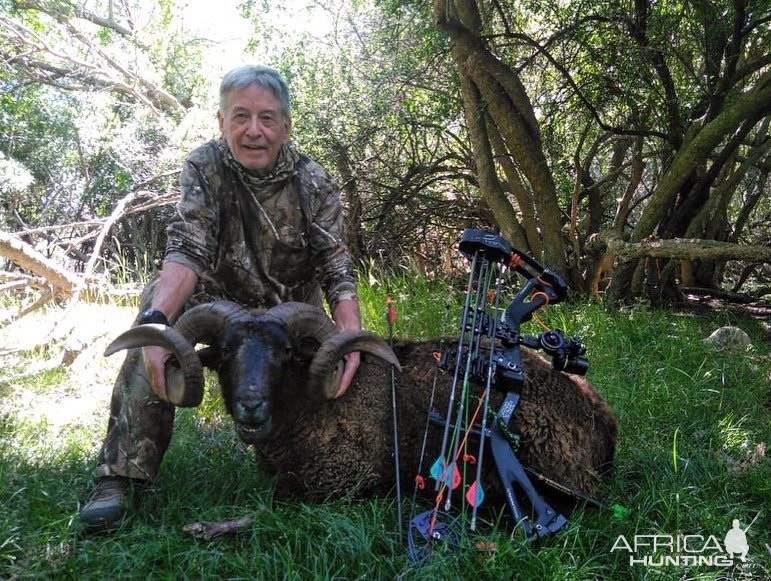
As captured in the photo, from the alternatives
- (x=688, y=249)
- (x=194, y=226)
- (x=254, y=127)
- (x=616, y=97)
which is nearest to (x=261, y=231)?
(x=194, y=226)

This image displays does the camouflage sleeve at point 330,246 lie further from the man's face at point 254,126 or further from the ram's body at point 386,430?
the ram's body at point 386,430

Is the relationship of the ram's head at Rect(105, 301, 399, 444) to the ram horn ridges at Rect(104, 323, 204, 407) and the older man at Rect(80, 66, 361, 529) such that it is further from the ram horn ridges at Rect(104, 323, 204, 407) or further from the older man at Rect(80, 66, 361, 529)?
the older man at Rect(80, 66, 361, 529)

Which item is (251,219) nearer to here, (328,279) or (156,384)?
(328,279)

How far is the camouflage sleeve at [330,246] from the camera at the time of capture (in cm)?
404

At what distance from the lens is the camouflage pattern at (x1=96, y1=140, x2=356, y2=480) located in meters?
3.90

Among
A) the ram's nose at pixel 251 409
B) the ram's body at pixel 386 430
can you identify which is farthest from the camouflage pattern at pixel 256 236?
the ram's nose at pixel 251 409

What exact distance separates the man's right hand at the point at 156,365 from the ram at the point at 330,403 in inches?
3.0

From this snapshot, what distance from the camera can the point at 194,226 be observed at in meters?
3.86

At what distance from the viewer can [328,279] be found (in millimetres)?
4109

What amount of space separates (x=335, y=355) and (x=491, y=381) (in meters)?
0.88

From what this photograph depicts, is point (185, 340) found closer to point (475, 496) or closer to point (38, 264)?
point (475, 496)

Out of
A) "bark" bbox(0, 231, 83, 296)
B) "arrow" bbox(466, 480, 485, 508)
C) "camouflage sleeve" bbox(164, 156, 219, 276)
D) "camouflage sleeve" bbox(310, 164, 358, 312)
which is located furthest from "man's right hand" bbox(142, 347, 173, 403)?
"bark" bbox(0, 231, 83, 296)

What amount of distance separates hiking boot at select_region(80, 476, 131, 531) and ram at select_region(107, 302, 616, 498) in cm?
56

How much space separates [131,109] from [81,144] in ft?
4.98
